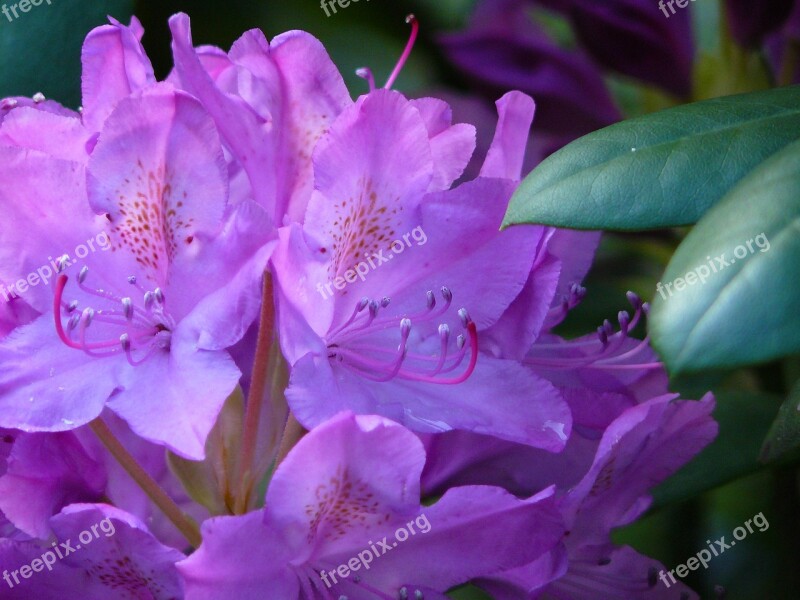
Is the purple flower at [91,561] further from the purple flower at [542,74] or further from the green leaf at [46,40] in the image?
the purple flower at [542,74]

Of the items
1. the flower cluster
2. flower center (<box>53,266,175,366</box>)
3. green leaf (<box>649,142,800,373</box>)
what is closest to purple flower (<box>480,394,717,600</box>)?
the flower cluster

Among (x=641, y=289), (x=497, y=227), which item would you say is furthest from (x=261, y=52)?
(x=641, y=289)

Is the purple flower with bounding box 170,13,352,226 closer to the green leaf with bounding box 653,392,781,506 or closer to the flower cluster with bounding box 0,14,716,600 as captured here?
the flower cluster with bounding box 0,14,716,600

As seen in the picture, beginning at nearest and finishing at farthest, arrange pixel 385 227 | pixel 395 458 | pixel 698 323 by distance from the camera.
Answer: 1. pixel 698 323
2. pixel 395 458
3. pixel 385 227

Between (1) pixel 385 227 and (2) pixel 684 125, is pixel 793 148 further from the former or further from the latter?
(1) pixel 385 227

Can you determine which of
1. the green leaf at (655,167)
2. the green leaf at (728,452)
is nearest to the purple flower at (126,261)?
the green leaf at (655,167)
